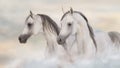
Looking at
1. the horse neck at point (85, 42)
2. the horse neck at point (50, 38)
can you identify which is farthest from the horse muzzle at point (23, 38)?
the horse neck at point (85, 42)

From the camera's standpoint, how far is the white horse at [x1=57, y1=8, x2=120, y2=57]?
7.75 ft

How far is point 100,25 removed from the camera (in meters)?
2.45

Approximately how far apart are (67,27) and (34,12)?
22 cm

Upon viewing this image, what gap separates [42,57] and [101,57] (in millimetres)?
339

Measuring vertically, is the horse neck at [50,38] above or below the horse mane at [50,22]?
below

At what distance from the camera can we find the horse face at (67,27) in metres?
2.35

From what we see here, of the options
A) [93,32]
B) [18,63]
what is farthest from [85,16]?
[18,63]

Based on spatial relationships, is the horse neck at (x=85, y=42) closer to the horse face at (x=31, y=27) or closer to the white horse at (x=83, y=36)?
the white horse at (x=83, y=36)

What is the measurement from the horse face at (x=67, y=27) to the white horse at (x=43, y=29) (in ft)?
0.16

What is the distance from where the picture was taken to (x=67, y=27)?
92.7 inches

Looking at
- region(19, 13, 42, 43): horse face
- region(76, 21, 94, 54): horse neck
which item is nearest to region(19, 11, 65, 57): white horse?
region(19, 13, 42, 43): horse face

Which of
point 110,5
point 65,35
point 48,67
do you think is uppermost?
point 110,5

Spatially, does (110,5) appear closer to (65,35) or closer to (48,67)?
(65,35)

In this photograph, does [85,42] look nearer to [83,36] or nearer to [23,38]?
[83,36]
